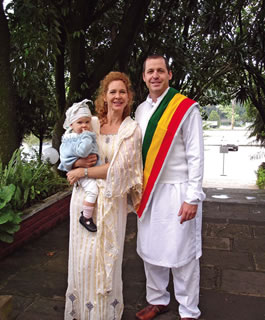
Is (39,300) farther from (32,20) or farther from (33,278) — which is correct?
(32,20)

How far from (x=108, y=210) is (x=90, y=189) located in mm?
165

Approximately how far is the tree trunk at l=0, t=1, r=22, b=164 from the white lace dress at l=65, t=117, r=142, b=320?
7.85 ft

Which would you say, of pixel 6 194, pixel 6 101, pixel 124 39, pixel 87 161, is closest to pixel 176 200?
pixel 87 161

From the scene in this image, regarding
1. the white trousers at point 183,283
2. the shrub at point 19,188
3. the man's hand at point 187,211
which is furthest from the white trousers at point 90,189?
the shrub at point 19,188

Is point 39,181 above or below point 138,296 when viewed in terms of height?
above

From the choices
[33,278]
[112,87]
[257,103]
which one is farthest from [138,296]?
[257,103]

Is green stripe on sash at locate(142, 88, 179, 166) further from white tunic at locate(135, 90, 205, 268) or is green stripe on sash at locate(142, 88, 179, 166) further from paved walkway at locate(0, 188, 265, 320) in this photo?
paved walkway at locate(0, 188, 265, 320)

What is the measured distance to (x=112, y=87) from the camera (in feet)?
6.93

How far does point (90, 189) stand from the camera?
2.09 metres

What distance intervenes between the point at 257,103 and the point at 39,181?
29.0 feet

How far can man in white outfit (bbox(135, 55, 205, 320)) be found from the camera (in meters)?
2.12

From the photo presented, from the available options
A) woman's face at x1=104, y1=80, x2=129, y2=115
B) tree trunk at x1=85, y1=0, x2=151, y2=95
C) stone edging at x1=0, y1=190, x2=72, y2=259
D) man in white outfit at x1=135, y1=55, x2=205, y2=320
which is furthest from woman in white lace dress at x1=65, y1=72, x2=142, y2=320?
tree trunk at x1=85, y1=0, x2=151, y2=95

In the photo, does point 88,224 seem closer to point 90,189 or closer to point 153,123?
point 90,189

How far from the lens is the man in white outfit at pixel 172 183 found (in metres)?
2.12
